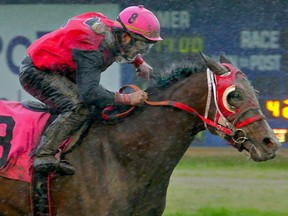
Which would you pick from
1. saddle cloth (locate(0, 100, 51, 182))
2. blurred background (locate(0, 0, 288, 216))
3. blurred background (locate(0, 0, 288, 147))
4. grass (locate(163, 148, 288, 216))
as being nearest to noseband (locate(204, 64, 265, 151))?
saddle cloth (locate(0, 100, 51, 182))

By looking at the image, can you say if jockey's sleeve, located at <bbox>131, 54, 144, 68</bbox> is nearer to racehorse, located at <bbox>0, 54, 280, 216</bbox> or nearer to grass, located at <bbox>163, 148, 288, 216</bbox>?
racehorse, located at <bbox>0, 54, 280, 216</bbox>

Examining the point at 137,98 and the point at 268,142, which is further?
the point at 137,98

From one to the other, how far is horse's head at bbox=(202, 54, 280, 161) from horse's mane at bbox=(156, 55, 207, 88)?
0.18 m

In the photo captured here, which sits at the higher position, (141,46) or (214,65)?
(141,46)

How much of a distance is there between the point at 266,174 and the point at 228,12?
2468 millimetres

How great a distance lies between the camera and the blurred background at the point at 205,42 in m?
13.2

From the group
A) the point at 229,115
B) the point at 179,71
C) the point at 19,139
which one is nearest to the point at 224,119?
the point at 229,115

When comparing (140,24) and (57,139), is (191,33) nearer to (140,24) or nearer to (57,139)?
(140,24)

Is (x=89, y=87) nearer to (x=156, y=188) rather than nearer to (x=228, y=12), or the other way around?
(x=156, y=188)

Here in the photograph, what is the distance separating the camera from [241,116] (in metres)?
6.09

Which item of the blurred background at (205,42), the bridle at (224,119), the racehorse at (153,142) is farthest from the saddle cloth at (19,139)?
the blurred background at (205,42)

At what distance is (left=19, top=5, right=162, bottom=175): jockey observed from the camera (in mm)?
6078

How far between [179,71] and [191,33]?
722 centimetres

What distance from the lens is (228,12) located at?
44.9 ft
